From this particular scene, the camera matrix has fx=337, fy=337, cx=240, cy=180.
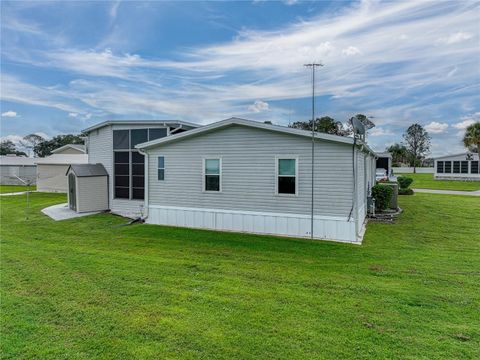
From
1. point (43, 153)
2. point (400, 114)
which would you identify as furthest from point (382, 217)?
point (43, 153)

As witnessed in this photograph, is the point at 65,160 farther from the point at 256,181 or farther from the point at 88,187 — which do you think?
the point at 256,181

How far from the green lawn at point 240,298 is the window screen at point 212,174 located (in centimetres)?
197

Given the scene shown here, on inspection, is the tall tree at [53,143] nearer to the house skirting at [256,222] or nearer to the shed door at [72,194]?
the shed door at [72,194]

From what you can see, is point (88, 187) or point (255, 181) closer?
point (255, 181)

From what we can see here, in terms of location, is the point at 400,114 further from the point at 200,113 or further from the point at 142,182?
the point at 142,182

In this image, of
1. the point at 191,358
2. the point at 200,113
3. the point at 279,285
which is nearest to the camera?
the point at 191,358

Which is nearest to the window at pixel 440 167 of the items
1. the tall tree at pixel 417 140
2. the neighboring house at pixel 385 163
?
the neighboring house at pixel 385 163

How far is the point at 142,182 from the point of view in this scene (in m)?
14.4

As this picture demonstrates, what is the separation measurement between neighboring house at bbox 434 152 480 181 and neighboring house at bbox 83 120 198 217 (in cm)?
3774

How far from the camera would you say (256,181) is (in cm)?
1026

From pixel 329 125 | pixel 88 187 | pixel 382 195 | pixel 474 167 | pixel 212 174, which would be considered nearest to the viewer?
pixel 212 174

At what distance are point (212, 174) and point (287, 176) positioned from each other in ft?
8.33

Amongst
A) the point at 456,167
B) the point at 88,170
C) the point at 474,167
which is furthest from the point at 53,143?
the point at 474,167

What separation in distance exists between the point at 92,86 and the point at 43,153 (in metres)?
57.2
